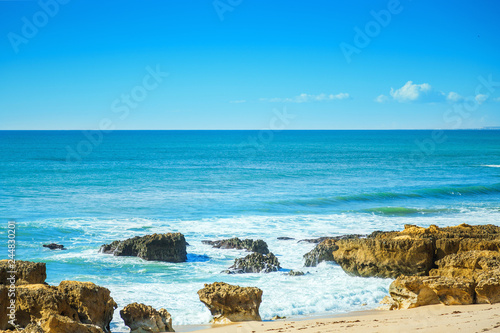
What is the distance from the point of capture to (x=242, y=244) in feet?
66.2

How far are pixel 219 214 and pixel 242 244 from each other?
27.0 feet

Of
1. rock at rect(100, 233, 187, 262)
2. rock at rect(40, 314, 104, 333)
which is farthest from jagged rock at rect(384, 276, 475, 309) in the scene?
rock at rect(100, 233, 187, 262)

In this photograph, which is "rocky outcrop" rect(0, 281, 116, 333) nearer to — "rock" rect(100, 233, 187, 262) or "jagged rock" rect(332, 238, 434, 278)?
"jagged rock" rect(332, 238, 434, 278)

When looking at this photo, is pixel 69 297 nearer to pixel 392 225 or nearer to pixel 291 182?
pixel 392 225

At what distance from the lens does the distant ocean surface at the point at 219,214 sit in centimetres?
1473

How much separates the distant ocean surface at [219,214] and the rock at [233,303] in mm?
1246

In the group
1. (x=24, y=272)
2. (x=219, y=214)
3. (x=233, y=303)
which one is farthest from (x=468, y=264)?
(x=219, y=214)

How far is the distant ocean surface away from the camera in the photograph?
14727 millimetres

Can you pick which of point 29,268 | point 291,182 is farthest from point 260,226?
point 291,182

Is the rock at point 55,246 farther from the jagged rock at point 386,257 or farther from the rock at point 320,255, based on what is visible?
the jagged rock at point 386,257

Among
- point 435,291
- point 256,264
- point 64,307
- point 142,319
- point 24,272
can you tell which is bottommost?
point 256,264

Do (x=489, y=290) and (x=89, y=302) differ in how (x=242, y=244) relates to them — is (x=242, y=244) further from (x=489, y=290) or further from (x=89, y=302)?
(x=89, y=302)

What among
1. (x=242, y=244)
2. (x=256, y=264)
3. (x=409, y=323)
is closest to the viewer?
(x=409, y=323)

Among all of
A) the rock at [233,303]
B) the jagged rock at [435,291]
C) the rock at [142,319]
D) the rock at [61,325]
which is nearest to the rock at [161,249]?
the rock at [233,303]
